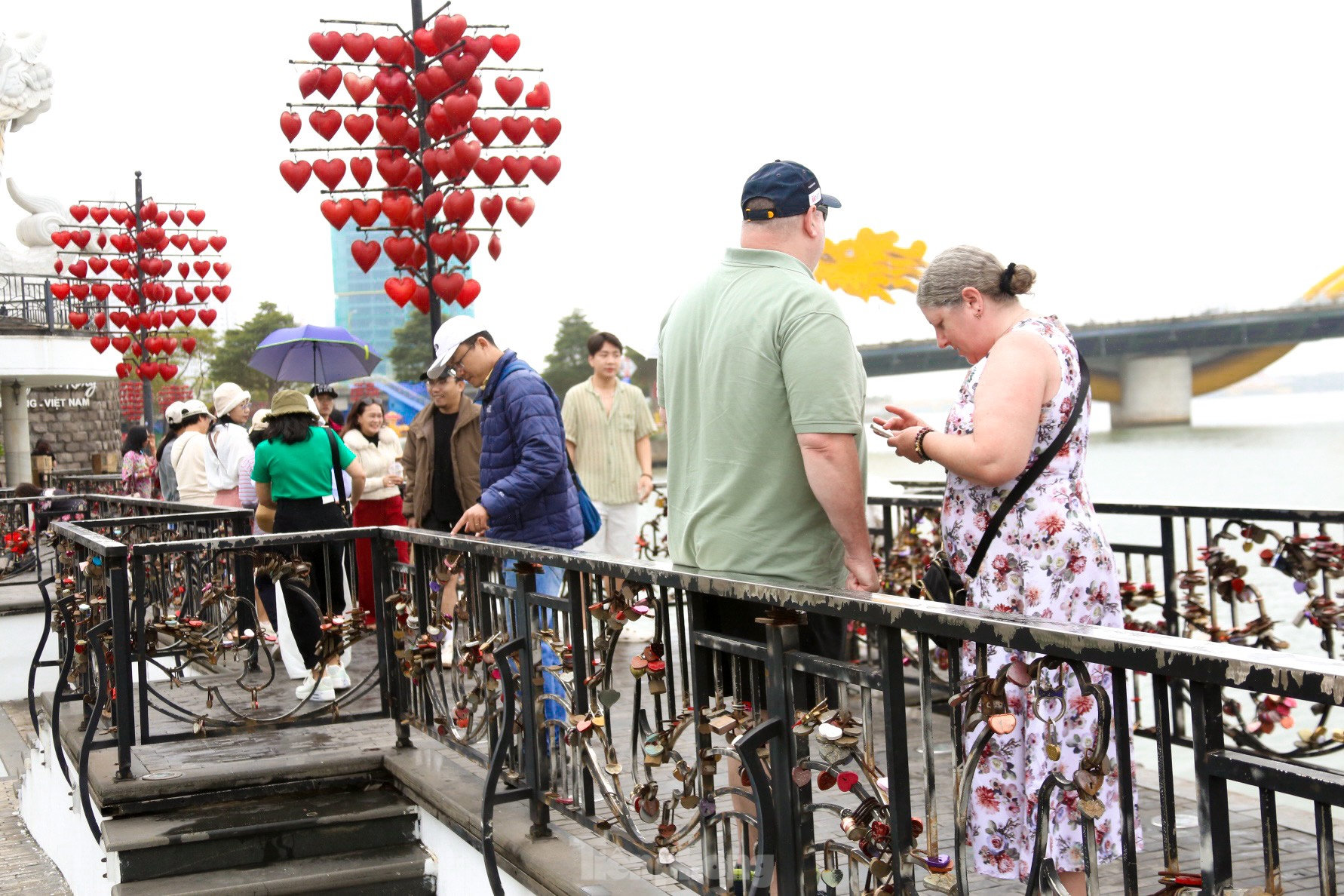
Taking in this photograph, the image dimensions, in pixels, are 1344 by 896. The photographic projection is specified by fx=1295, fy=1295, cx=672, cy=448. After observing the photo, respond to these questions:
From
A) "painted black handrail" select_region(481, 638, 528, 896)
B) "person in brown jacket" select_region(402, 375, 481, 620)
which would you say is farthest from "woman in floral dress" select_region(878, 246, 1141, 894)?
"person in brown jacket" select_region(402, 375, 481, 620)

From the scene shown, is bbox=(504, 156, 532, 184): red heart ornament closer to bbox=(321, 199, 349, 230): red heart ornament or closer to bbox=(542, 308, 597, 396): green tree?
bbox=(321, 199, 349, 230): red heart ornament

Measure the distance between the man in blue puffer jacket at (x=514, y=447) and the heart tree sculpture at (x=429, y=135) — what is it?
2.61 metres

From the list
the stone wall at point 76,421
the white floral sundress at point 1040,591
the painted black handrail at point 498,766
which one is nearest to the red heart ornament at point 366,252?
the painted black handrail at point 498,766

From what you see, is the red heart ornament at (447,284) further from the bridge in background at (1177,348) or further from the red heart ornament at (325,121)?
the bridge in background at (1177,348)

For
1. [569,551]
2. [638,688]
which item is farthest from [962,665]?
[569,551]

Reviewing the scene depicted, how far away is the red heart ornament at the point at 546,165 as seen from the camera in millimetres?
8359

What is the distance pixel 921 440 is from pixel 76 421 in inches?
1697

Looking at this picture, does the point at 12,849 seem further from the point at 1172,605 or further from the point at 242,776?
the point at 1172,605

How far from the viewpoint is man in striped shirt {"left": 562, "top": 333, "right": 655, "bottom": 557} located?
8203mm

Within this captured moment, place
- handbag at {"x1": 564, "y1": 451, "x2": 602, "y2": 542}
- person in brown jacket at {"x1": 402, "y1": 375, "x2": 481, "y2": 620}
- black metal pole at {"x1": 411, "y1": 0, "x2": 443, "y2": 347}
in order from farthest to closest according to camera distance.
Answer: black metal pole at {"x1": 411, "y1": 0, "x2": 443, "y2": 347} < person in brown jacket at {"x1": 402, "y1": 375, "x2": 481, "y2": 620} < handbag at {"x1": 564, "y1": 451, "x2": 602, "y2": 542}

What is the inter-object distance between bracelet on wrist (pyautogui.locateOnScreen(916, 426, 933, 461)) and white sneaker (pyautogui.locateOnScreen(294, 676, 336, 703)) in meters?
3.34

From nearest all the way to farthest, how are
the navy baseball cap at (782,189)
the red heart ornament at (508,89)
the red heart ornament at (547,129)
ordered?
the navy baseball cap at (782,189) → the red heart ornament at (508,89) → the red heart ornament at (547,129)

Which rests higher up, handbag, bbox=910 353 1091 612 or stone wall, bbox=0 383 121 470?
stone wall, bbox=0 383 121 470

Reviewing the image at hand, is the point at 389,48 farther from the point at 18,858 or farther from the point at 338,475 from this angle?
the point at 18,858
